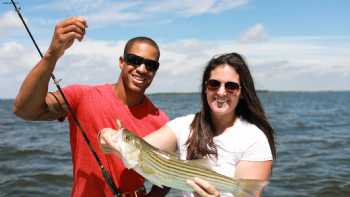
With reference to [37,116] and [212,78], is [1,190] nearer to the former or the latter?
[37,116]

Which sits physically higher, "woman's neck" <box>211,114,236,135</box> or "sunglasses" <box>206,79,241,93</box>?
"sunglasses" <box>206,79,241,93</box>

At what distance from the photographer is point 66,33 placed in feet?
13.0

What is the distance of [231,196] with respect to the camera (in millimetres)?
4441

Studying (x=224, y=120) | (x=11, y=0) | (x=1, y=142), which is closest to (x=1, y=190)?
(x=11, y=0)

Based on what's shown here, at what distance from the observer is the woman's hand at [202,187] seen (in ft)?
13.2

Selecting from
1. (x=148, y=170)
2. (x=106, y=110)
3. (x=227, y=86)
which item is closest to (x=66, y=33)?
(x=106, y=110)

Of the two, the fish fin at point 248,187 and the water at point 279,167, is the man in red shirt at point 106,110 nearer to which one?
the fish fin at point 248,187

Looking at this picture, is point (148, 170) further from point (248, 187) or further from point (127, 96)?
point (127, 96)

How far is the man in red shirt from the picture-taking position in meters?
4.53

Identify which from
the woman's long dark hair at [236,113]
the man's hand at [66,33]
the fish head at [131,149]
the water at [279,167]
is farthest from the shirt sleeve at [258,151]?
the water at [279,167]

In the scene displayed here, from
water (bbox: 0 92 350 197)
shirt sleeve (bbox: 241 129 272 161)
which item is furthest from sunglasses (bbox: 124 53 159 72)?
water (bbox: 0 92 350 197)

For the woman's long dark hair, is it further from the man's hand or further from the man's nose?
the man's hand

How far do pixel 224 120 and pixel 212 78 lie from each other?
1.54ft

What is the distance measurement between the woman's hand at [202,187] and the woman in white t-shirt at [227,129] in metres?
0.31
